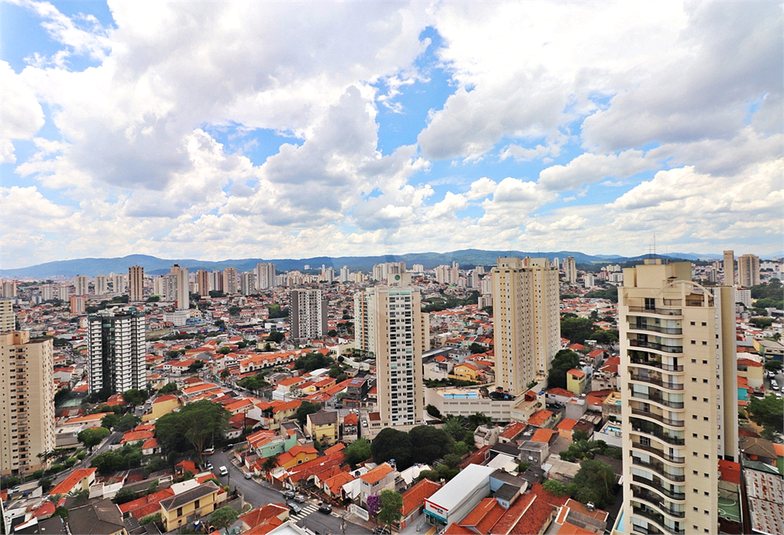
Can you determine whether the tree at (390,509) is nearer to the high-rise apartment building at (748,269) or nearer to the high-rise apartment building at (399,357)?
the high-rise apartment building at (399,357)

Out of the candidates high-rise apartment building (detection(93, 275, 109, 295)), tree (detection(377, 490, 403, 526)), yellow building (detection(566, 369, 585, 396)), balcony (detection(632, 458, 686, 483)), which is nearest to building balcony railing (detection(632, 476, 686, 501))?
balcony (detection(632, 458, 686, 483))

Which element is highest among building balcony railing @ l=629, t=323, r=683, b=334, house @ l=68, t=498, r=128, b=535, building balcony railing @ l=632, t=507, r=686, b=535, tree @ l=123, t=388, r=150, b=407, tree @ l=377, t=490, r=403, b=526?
building balcony railing @ l=629, t=323, r=683, b=334

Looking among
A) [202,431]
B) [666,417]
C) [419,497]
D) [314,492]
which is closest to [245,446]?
[202,431]

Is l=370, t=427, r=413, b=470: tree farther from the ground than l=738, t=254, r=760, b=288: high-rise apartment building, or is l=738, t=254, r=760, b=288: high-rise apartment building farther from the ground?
l=738, t=254, r=760, b=288: high-rise apartment building

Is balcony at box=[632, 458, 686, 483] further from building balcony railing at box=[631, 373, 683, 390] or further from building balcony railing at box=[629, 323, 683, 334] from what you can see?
building balcony railing at box=[629, 323, 683, 334]

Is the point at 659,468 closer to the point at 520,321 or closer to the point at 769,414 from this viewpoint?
the point at 769,414

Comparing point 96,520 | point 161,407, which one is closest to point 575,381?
point 96,520
